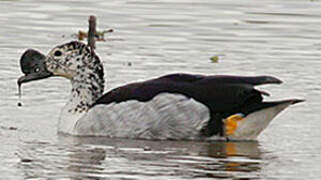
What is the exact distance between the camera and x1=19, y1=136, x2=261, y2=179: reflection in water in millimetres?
12164

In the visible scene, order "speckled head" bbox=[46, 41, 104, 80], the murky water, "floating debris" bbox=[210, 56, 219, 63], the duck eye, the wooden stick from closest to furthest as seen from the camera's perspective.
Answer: the murky water, "speckled head" bbox=[46, 41, 104, 80], the duck eye, "floating debris" bbox=[210, 56, 219, 63], the wooden stick

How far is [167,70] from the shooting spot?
60.5 ft

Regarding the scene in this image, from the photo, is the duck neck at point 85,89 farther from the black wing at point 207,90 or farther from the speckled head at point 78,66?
the black wing at point 207,90

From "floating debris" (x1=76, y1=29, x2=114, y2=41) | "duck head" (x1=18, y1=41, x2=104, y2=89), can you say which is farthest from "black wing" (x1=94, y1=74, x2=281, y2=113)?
"floating debris" (x1=76, y1=29, x2=114, y2=41)

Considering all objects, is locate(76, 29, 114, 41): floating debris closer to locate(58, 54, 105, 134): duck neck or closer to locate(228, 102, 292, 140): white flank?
locate(58, 54, 105, 134): duck neck

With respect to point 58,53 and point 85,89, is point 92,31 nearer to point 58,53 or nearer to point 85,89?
point 58,53

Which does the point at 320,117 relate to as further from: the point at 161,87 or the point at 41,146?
the point at 41,146

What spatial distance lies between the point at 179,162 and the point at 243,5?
1384 centimetres

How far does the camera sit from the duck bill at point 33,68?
599 inches

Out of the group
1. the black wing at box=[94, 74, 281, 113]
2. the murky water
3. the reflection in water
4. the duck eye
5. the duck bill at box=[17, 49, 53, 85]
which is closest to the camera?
the reflection in water

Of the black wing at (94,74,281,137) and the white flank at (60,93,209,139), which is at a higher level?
the black wing at (94,74,281,137)

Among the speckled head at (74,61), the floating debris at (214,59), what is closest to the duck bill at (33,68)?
the speckled head at (74,61)

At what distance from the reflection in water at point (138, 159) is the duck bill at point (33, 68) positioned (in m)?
1.13

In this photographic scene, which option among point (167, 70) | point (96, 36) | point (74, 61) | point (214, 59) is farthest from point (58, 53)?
point (96, 36)
